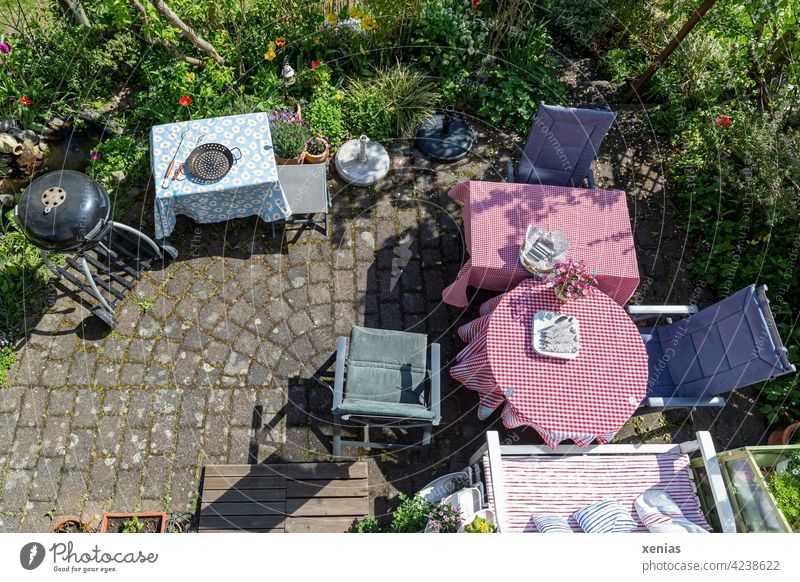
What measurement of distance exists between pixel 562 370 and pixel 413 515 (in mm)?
1772

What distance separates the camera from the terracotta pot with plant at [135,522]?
17.4 feet

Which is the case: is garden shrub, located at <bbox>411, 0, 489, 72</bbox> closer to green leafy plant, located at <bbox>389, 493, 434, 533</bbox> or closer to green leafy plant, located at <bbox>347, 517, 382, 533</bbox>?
green leafy plant, located at <bbox>389, 493, 434, 533</bbox>

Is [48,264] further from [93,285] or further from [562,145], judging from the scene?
[562,145]

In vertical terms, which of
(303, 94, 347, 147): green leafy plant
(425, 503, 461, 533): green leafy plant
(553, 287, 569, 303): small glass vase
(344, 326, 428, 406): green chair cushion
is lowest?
(425, 503, 461, 533): green leafy plant

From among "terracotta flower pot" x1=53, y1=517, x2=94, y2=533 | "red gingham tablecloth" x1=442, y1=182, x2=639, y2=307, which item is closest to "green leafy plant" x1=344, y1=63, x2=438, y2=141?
"red gingham tablecloth" x1=442, y1=182, x2=639, y2=307

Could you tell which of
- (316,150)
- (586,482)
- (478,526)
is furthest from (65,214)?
(586,482)

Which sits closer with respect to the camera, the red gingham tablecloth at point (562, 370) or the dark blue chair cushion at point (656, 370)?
the red gingham tablecloth at point (562, 370)

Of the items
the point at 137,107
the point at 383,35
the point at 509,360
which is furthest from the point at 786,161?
the point at 137,107

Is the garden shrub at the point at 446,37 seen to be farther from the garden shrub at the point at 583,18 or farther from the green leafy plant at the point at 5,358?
the green leafy plant at the point at 5,358

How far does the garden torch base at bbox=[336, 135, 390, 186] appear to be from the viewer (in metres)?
6.98

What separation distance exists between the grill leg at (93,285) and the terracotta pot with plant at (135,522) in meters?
1.97

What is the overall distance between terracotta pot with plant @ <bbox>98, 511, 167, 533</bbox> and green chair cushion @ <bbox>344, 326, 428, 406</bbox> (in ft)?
6.52

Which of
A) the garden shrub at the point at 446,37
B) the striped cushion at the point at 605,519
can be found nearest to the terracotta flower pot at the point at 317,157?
the garden shrub at the point at 446,37

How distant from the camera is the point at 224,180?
19.5 ft
